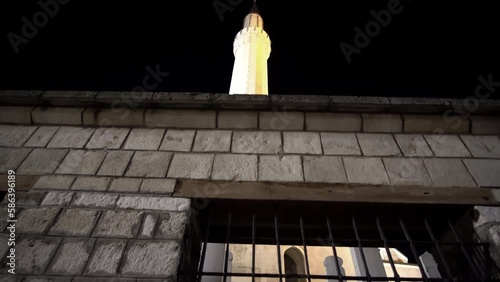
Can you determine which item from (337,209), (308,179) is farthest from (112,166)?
(337,209)

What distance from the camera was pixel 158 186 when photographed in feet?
8.23

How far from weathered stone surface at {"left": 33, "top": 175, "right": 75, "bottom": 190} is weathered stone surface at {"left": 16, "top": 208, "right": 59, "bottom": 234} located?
0.21 m

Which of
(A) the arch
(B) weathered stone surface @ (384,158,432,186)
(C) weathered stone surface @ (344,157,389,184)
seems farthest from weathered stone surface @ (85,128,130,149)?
(A) the arch

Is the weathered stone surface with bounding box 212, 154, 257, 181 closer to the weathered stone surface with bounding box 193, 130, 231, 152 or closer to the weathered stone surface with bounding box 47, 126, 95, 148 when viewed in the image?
the weathered stone surface with bounding box 193, 130, 231, 152

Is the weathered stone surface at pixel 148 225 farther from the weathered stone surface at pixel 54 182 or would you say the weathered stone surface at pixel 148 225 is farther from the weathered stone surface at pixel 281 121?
the weathered stone surface at pixel 281 121

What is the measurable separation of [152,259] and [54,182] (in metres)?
1.15

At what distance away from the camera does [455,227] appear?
258cm

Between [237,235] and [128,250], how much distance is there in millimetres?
1010

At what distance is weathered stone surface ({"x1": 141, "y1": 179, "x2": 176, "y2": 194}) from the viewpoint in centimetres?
248

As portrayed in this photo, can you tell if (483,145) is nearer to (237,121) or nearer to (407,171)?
(407,171)

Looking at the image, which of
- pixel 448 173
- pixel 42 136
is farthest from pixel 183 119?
pixel 448 173

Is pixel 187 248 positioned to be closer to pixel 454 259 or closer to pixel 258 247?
pixel 454 259

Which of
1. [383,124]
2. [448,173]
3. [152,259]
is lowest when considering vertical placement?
[152,259]

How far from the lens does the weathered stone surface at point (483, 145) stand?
110 inches
